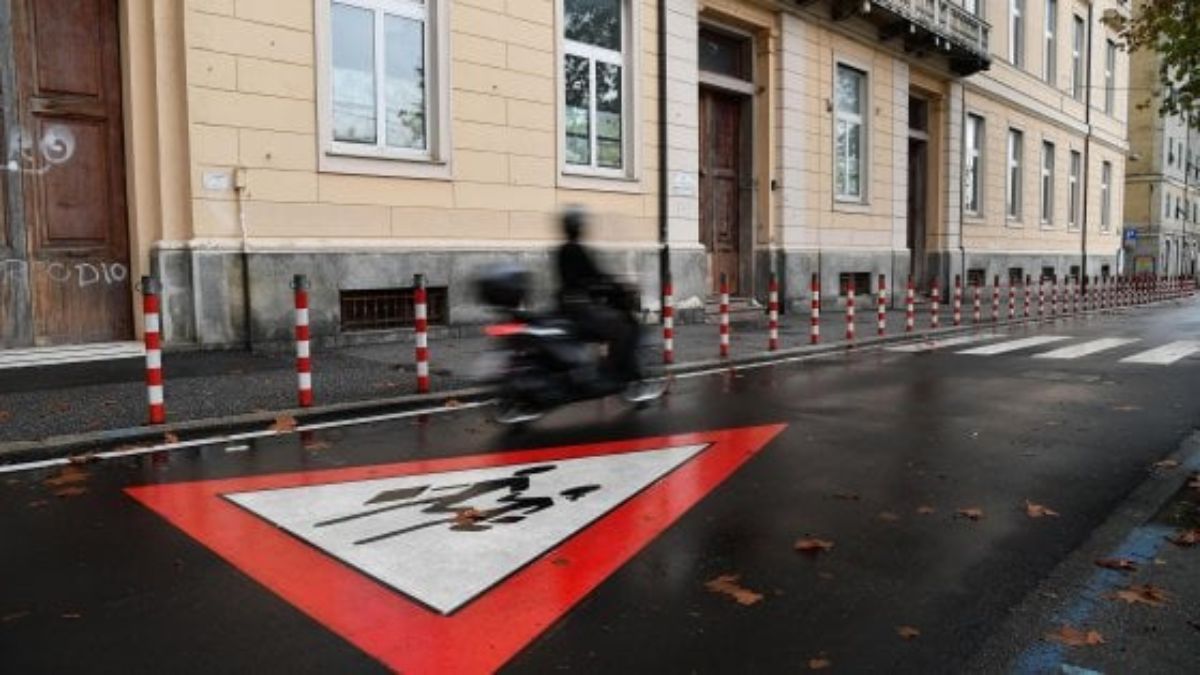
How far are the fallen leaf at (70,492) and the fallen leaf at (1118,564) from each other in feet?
17.7

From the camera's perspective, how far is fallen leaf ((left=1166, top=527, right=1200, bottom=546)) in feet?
16.1

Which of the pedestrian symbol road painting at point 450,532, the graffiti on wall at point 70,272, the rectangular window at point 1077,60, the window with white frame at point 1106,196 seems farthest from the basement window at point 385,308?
the window with white frame at point 1106,196

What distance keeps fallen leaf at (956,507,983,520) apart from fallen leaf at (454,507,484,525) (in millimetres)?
2554

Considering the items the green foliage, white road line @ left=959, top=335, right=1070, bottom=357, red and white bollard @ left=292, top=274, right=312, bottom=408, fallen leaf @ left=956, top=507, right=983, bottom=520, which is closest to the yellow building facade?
red and white bollard @ left=292, top=274, right=312, bottom=408

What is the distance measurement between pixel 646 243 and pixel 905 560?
13302 millimetres

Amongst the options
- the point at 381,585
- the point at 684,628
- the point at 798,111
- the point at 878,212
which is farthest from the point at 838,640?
the point at 878,212

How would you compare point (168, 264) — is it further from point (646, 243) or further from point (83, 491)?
point (646, 243)

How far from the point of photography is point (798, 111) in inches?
857

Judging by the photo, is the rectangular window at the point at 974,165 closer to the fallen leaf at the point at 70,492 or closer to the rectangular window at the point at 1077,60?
the rectangular window at the point at 1077,60

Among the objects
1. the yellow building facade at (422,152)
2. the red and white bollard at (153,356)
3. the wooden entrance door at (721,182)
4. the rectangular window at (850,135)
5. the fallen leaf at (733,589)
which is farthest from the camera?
the rectangular window at (850,135)

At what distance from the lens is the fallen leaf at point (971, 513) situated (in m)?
5.32

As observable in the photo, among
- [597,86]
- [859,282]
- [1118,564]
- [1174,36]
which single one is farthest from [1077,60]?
[1118,564]

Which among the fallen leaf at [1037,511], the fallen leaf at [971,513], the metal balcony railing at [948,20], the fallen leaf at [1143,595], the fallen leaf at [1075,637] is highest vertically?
the metal balcony railing at [948,20]

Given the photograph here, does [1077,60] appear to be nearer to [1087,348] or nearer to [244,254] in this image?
[1087,348]
